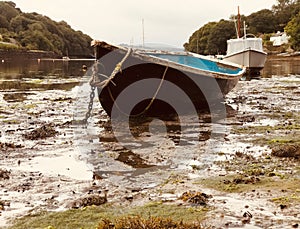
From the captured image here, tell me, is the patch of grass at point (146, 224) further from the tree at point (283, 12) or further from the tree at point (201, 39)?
the tree at point (283, 12)

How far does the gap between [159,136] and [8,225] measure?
5.40 metres

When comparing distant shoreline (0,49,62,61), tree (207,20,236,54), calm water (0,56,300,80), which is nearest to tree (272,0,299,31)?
tree (207,20,236,54)

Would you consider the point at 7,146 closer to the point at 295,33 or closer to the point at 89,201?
the point at 89,201

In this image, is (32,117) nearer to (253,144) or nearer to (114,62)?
(114,62)

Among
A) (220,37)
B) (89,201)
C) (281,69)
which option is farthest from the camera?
(220,37)

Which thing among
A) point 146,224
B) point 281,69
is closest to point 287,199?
point 146,224

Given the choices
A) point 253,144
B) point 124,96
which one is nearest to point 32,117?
point 124,96

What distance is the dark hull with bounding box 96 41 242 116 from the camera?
35.7 feet

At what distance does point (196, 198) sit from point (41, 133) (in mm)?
5684

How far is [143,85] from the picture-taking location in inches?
443

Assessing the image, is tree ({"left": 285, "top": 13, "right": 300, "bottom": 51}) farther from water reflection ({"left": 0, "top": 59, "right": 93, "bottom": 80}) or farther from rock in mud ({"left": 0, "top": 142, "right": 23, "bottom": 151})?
rock in mud ({"left": 0, "top": 142, "right": 23, "bottom": 151})

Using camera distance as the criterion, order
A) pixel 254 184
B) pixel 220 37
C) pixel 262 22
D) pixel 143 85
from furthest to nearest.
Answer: pixel 262 22, pixel 220 37, pixel 143 85, pixel 254 184

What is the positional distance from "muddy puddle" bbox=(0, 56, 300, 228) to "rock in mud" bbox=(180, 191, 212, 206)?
81 millimetres

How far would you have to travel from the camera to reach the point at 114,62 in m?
11.0
